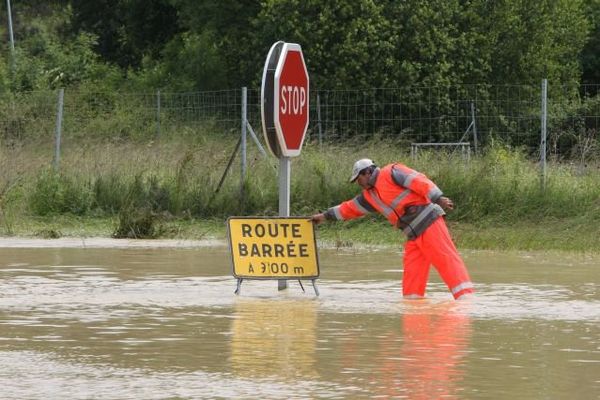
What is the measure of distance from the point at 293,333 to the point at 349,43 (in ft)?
90.8

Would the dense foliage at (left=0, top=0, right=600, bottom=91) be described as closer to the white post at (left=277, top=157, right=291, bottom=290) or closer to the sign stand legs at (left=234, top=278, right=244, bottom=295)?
the white post at (left=277, top=157, right=291, bottom=290)

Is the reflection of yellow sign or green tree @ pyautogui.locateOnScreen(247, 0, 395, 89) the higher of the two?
green tree @ pyautogui.locateOnScreen(247, 0, 395, 89)

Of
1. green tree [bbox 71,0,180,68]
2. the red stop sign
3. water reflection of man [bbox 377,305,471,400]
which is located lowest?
water reflection of man [bbox 377,305,471,400]

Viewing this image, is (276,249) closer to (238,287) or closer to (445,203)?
(238,287)

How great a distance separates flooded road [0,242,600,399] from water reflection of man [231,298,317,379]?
1 centimetres

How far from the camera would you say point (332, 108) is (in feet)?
106

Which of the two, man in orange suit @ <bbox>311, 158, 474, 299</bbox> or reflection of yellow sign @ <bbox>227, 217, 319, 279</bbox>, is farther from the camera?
reflection of yellow sign @ <bbox>227, 217, 319, 279</bbox>

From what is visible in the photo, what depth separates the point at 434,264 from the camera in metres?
14.1

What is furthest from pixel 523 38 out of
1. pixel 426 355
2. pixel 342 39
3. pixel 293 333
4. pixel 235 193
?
pixel 426 355

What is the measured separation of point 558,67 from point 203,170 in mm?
22700

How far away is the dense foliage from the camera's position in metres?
39.3

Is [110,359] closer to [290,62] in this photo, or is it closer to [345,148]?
[290,62]

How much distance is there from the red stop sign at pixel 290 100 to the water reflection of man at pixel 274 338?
160 centimetres

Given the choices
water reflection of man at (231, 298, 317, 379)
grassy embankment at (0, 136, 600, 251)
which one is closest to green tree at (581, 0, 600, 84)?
grassy embankment at (0, 136, 600, 251)
